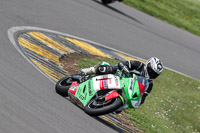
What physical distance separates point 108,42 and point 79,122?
327 inches

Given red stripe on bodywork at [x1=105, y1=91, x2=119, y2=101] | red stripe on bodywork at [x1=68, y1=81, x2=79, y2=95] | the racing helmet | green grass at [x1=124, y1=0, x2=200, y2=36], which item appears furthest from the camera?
green grass at [x1=124, y1=0, x2=200, y2=36]

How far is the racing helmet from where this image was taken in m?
7.42

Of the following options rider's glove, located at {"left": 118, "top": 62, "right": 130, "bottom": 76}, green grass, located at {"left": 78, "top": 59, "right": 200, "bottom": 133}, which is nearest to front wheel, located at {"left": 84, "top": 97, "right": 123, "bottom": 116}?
rider's glove, located at {"left": 118, "top": 62, "right": 130, "bottom": 76}

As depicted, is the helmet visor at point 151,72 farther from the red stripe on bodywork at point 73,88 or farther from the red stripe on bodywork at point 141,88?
the red stripe on bodywork at point 73,88

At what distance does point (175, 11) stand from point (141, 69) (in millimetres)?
18247

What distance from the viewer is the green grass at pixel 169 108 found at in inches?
370

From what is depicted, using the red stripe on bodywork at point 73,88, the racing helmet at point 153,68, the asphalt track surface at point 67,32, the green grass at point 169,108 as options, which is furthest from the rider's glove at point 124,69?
the green grass at point 169,108

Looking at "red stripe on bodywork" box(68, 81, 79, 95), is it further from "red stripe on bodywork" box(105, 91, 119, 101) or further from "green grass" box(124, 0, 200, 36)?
"green grass" box(124, 0, 200, 36)

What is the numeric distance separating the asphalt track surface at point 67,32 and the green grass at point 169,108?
5.70 ft

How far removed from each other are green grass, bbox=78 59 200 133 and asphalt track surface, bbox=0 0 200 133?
174 cm

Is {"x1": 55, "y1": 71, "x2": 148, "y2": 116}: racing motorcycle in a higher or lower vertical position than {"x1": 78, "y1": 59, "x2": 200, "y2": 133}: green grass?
higher

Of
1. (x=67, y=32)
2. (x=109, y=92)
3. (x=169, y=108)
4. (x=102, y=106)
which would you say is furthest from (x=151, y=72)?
(x=67, y=32)

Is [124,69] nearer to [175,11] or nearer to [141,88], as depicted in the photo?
[141,88]

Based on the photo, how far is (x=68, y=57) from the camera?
36.6 feet
